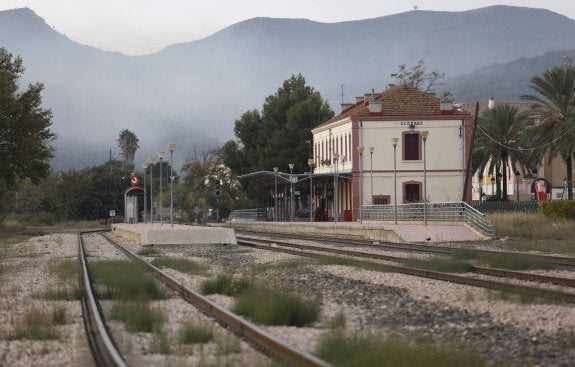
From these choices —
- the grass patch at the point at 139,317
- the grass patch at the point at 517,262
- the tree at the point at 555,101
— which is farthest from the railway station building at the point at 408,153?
the grass patch at the point at 139,317

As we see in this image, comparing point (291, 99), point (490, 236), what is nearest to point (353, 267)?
point (490, 236)

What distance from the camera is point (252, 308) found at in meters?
13.0

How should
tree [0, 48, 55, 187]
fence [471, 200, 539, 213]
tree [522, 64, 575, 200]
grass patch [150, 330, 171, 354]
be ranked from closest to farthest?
grass patch [150, 330, 171, 354] < tree [0, 48, 55, 187] < fence [471, 200, 539, 213] < tree [522, 64, 575, 200]

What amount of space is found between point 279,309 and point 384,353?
378cm

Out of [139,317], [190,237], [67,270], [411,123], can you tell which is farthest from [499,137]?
[139,317]

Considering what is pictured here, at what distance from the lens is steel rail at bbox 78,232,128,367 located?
9.33 metres

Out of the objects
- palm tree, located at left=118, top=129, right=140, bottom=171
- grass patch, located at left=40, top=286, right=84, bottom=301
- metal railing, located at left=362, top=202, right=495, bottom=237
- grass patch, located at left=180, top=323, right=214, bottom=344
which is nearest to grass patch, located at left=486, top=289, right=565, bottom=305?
grass patch, located at left=180, top=323, right=214, bottom=344

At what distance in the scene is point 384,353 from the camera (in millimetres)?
8664

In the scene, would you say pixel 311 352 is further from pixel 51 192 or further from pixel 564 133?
pixel 51 192

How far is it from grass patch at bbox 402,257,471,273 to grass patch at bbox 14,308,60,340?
9.62 metres

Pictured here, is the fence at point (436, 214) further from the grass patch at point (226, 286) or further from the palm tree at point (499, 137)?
the grass patch at point (226, 286)

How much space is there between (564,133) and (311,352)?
149 feet

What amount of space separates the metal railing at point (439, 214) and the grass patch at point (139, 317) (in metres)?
26.7

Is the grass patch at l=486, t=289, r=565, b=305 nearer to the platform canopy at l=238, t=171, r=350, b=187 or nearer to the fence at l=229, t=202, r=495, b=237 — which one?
the fence at l=229, t=202, r=495, b=237
